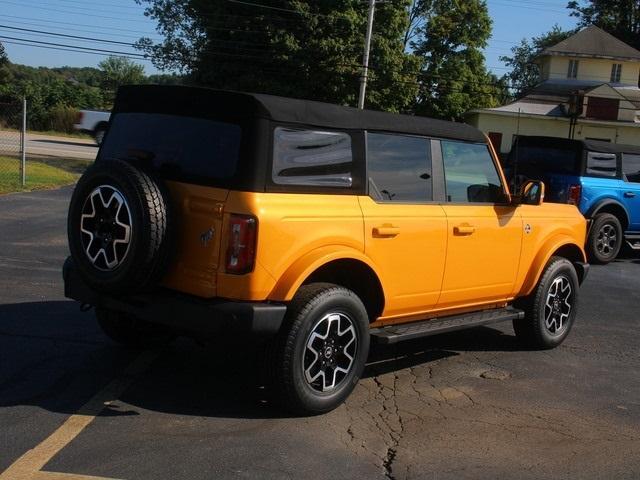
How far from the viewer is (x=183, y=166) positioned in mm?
4625

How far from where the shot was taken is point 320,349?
4648 millimetres

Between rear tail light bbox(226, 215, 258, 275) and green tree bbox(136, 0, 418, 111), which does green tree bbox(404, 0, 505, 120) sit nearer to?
green tree bbox(136, 0, 418, 111)

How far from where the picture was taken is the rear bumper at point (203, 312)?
423cm

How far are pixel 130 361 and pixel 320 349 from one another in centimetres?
167

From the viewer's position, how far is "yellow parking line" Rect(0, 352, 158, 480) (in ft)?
12.0

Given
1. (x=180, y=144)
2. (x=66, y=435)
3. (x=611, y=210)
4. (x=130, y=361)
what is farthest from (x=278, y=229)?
(x=611, y=210)

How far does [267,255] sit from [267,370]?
0.71m

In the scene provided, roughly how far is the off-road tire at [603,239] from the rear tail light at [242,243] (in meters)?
9.11

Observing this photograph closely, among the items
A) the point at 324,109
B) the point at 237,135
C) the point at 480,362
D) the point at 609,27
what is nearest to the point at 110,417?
the point at 237,135

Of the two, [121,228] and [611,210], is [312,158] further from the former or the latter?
[611,210]

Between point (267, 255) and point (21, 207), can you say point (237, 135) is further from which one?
point (21, 207)

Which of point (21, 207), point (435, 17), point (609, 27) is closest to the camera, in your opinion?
point (21, 207)

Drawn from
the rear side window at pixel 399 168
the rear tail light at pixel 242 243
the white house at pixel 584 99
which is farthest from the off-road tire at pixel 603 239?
the white house at pixel 584 99

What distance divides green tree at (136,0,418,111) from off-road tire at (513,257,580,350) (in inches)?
1204
